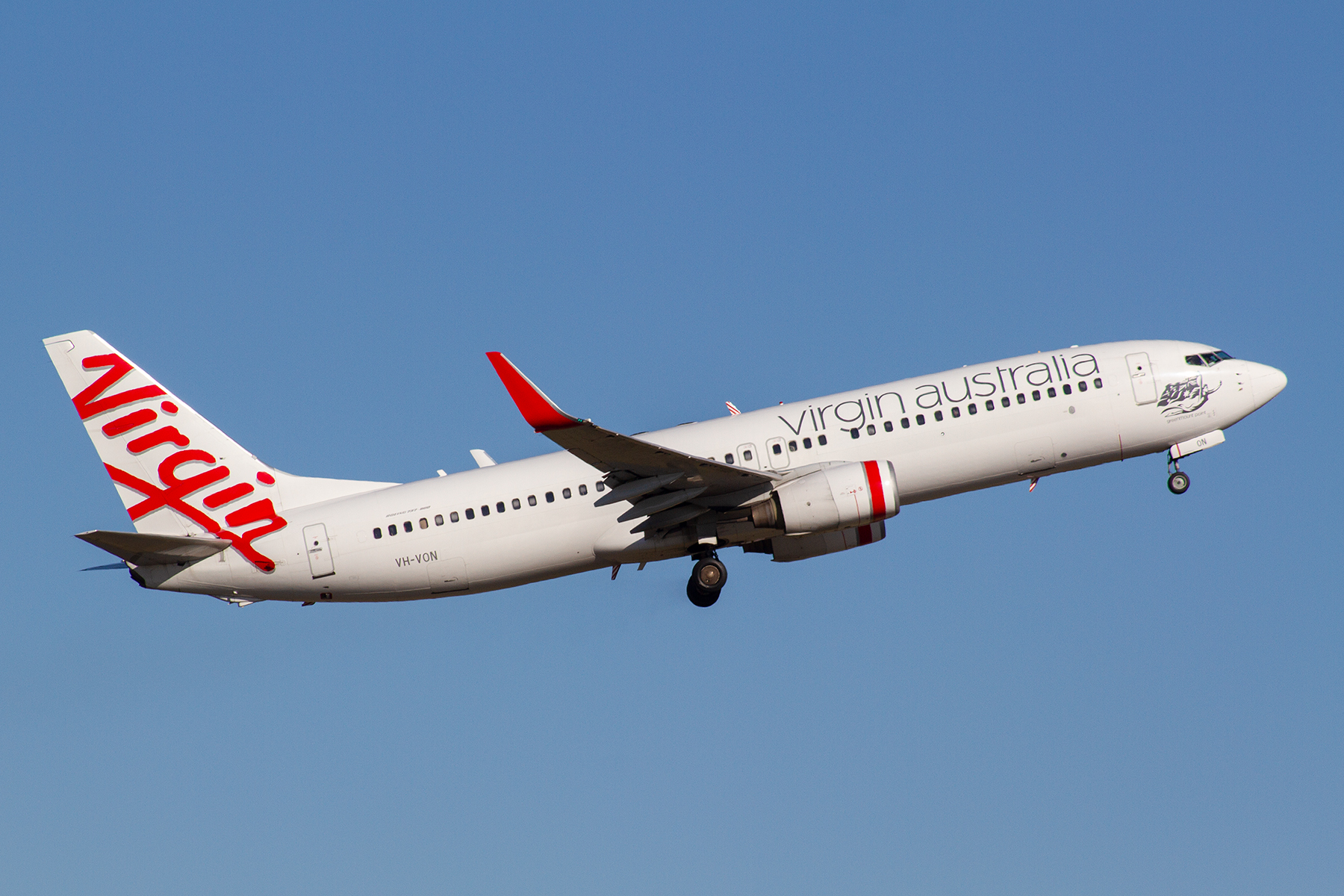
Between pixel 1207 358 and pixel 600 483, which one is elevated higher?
pixel 1207 358

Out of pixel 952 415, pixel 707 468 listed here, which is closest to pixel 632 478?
pixel 707 468

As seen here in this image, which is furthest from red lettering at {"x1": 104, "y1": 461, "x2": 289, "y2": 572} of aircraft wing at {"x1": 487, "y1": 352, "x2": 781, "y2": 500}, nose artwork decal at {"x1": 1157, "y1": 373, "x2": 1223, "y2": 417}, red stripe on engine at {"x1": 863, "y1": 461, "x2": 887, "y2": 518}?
nose artwork decal at {"x1": 1157, "y1": 373, "x2": 1223, "y2": 417}

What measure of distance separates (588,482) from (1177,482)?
1716cm


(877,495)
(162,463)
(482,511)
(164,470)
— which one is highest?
(162,463)

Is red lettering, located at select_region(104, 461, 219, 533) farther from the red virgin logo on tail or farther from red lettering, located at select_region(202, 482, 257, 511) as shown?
red lettering, located at select_region(202, 482, 257, 511)

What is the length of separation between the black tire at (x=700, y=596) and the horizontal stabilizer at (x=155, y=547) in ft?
41.8

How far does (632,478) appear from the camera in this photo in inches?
1375

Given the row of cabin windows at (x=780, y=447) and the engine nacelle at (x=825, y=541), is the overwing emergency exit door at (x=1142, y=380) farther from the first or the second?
the row of cabin windows at (x=780, y=447)

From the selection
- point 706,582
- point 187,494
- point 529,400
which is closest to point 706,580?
point 706,582

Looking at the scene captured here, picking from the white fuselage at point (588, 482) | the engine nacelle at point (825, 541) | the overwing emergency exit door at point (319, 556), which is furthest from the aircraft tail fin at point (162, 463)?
the engine nacelle at point (825, 541)

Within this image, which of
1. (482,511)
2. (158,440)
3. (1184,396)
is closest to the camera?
(482,511)

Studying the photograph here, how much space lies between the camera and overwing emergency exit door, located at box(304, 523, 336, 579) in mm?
36594

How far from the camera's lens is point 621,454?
33.6 meters

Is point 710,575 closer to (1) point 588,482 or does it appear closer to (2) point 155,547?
(1) point 588,482
